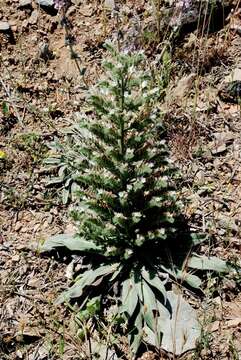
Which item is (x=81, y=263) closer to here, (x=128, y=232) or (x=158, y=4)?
(x=128, y=232)

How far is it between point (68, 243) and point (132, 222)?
644 millimetres

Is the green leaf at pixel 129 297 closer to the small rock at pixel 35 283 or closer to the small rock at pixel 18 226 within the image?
the small rock at pixel 35 283

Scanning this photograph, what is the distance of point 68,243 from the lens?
13.5 feet

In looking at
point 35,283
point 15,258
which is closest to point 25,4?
point 15,258

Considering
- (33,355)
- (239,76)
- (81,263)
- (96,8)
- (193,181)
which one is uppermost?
(96,8)

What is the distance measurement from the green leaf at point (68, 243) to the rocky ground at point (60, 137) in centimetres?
14

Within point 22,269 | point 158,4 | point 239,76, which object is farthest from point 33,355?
point 158,4

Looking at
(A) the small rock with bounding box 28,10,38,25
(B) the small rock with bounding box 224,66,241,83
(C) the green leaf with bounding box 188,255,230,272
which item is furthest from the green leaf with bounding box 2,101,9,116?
(C) the green leaf with bounding box 188,255,230,272

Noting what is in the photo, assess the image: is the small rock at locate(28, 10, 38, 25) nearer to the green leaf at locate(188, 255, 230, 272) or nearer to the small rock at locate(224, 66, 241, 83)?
the small rock at locate(224, 66, 241, 83)

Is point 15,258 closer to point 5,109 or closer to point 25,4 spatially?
point 5,109

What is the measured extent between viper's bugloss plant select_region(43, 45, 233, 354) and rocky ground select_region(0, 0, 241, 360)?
0.21 meters

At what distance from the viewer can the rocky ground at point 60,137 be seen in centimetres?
382

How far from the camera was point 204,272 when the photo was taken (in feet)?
13.1

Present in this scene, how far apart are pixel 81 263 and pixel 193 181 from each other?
1.22m
